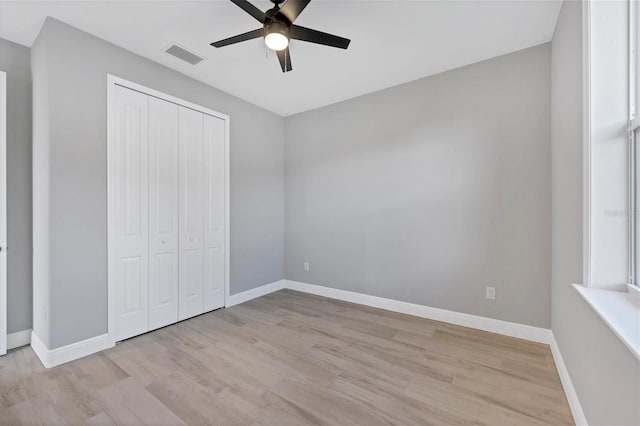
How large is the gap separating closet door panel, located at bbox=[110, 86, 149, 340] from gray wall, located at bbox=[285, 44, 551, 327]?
6.93 ft

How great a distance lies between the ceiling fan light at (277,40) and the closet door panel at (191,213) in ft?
5.27

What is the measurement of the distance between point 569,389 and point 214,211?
355 centimetres

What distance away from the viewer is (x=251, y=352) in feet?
7.84

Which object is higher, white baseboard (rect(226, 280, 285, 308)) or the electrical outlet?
the electrical outlet

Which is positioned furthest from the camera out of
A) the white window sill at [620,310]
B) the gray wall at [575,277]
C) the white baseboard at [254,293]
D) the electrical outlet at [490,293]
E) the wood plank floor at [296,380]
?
the white baseboard at [254,293]

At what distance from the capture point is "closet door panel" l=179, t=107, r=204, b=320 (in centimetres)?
307

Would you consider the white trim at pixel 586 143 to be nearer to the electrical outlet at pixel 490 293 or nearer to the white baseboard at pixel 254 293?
the electrical outlet at pixel 490 293

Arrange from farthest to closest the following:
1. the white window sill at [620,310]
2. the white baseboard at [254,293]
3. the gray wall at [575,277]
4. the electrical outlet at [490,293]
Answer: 1. the white baseboard at [254,293]
2. the electrical outlet at [490,293]
3. the gray wall at [575,277]
4. the white window sill at [620,310]

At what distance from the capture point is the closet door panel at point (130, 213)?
2.53 m

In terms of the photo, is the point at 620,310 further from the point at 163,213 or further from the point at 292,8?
the point at 163,213

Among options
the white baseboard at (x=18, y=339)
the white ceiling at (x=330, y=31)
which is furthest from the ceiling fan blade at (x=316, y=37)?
the white baseboard at (x=18, y=339)

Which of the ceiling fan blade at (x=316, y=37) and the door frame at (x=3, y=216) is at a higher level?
the ceiling fan blade at (x=316, y=37)

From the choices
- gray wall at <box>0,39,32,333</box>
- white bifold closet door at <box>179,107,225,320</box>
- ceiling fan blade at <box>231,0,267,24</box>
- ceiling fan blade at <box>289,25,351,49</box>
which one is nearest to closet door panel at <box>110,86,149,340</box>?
white bifold closet door at <box>179,107,225,320</box>

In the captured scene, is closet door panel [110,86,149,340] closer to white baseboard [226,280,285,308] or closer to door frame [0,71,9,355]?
door frame [0,71,9,355]
